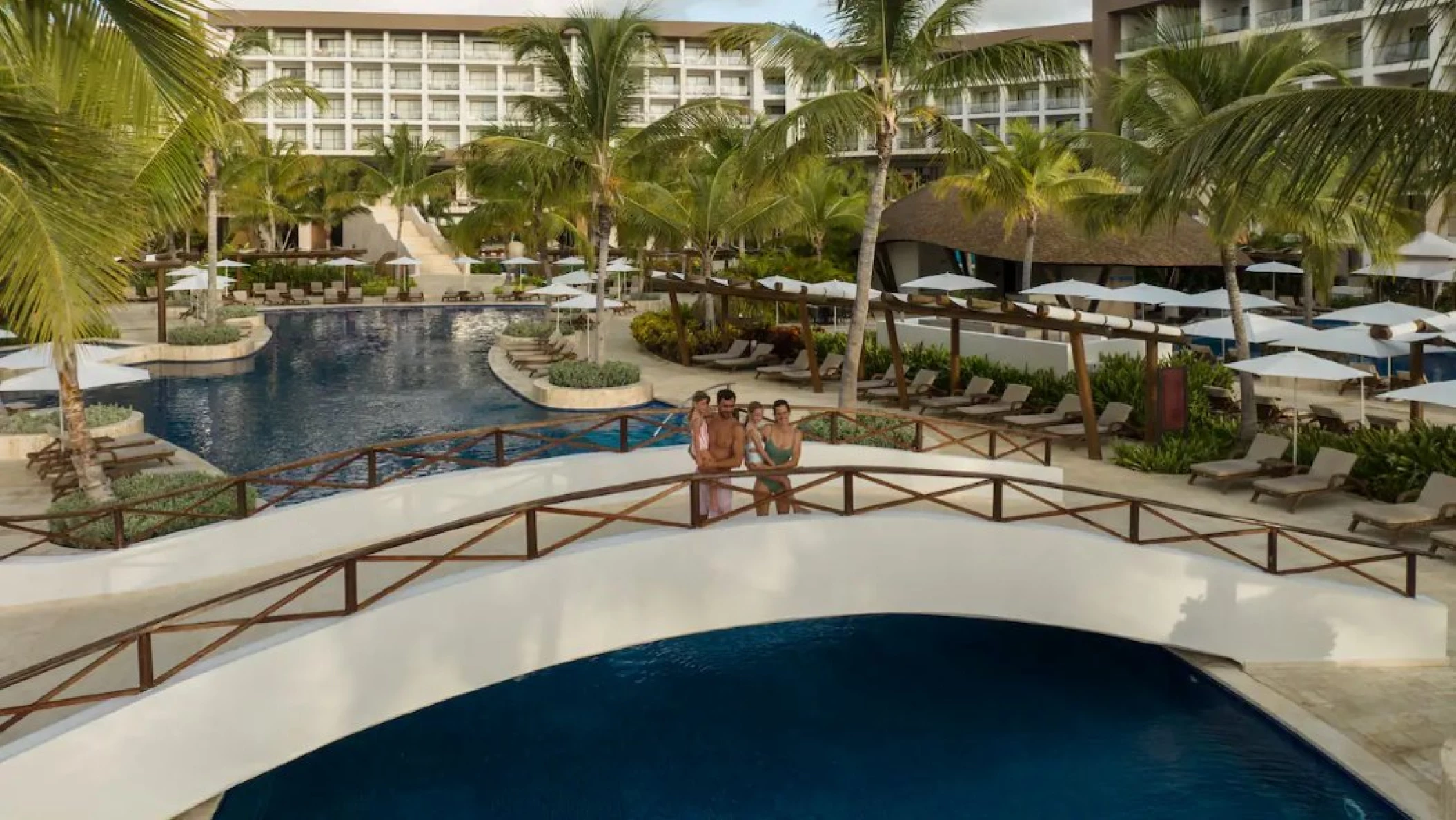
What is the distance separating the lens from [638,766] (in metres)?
10.0

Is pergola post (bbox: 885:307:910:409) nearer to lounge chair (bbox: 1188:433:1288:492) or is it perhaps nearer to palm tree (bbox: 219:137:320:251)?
lounge chair (bbox: 1188:433:1288:492)

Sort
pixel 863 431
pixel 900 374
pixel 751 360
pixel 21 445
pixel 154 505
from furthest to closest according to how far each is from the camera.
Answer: pixel 751 360 < pixel 900 374 < pixel 21 445 < pixel 863 431 < pixel 154 505

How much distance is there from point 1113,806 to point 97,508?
8.88 metres

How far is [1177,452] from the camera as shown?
707 inches

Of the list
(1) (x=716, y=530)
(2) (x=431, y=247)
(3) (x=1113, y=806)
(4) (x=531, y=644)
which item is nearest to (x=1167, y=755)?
(3) (x=1113, y=806)

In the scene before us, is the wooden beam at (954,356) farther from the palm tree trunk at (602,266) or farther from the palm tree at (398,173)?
the palm tree at (398,173)

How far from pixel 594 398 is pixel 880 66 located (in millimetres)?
9166

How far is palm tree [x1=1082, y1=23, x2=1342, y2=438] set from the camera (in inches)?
707

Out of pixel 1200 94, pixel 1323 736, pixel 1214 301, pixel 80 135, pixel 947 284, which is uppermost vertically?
pixel 1200 94

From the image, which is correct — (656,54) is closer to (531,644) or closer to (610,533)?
(610,533)

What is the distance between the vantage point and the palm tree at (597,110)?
23.3 m

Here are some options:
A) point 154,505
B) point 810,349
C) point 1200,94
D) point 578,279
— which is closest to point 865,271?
point 1200,94

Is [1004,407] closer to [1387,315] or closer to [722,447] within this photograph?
[1387,315]

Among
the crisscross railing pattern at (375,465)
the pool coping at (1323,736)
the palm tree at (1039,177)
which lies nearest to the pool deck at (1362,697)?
the pool coping at (1323,736)
